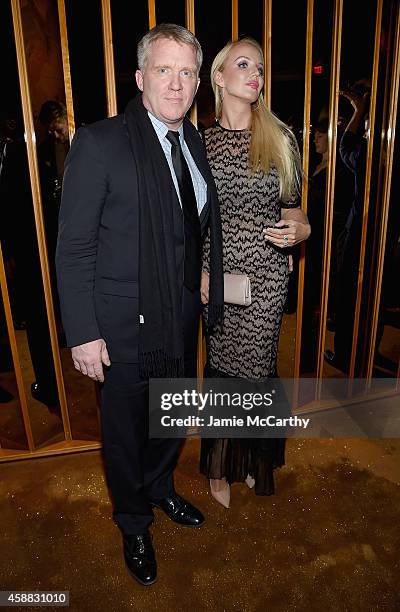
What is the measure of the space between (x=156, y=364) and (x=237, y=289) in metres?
0.41

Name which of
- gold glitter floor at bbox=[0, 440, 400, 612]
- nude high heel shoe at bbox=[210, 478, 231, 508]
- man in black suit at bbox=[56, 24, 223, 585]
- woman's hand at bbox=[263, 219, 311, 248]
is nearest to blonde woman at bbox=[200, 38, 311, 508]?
woman's hand at bbox=[263, 219, 311, 248]

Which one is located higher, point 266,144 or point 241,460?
point 266,144

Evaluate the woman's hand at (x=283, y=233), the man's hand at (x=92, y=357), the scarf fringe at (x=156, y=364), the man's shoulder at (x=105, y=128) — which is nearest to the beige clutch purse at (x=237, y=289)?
the woman's hand at (x=283, y=233)

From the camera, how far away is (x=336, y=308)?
2.46 m

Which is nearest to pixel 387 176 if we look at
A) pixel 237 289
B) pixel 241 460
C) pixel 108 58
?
pixel 237 289

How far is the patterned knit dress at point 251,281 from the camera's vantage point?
1700mm

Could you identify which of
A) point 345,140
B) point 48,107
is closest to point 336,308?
point 345,140

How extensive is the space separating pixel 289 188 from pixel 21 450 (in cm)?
168

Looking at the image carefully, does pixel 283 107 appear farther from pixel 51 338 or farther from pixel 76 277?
pixel 51 338

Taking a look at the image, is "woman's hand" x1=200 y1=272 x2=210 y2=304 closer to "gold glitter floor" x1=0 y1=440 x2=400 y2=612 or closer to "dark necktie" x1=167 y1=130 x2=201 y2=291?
"dark necktie" x1=167 y1=130 x2=201 y2=291

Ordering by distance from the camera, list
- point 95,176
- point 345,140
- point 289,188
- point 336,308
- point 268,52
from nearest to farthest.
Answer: point 95,176, point 289,188, point 268,52, point 345,140, point 336,308

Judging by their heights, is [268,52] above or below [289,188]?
above

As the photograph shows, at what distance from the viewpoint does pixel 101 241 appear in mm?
1456

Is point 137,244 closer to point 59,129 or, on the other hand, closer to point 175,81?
point 175,81
